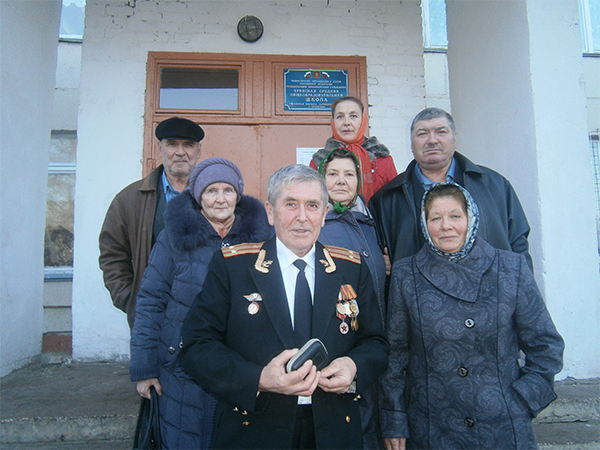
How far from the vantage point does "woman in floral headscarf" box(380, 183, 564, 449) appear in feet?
5.33

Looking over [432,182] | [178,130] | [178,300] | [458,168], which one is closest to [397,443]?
[178,300]

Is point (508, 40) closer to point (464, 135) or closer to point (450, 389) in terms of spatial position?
point (464, 135)

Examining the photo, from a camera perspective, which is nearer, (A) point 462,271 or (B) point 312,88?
(A) point 462,271

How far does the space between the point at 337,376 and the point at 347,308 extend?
28 centimetres

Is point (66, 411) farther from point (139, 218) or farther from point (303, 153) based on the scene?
point (303, 153)

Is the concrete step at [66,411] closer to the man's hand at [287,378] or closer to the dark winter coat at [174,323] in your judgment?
the dark winter coat at [174,323]

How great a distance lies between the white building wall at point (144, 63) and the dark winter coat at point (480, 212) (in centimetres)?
204

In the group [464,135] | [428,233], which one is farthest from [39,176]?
[464,135]

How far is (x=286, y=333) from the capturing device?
1.46 m

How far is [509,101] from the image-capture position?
361 centimetres

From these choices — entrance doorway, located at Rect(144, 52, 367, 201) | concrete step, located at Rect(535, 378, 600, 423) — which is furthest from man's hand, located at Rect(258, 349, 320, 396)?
entrance doorway, located at Rect(144, 52, 367, 201)

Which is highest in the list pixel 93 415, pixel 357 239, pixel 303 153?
pixel 303 153

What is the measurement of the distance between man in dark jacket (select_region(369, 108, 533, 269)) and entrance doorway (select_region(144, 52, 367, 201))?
2.05 m

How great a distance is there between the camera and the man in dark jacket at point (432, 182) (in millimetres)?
2268
